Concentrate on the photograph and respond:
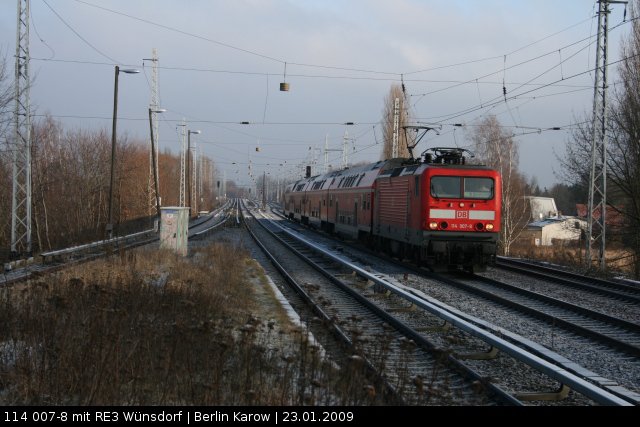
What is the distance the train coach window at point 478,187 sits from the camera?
55.1 ft

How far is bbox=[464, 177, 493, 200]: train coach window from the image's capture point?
16.8 metres

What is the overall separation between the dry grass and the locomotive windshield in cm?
943

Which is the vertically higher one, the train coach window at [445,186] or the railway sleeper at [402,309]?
the train coach window at [445,186]

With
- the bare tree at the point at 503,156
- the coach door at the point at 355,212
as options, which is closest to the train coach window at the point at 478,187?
the coach door at the point at 355,212

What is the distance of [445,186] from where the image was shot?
16.6 metres

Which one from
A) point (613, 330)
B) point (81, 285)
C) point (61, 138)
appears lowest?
point (613, 330)

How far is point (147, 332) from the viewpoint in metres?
6.19

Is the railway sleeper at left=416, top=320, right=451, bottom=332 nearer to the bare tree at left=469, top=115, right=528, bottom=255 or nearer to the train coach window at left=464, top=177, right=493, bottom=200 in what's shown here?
the train coach window at left=464, top=177, right=493, bottom=200

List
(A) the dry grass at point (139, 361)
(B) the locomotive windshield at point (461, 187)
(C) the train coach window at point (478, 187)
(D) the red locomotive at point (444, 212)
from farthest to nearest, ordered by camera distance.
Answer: (C) the train coach window at point (478, 187) → (B) the locomotive windshield at point (461, 187) → (D) the red locomotive at point (444, 212) → (A) the dry grass at point (139, 361)

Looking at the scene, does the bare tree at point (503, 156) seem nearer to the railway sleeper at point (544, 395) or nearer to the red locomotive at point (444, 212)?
the red locomotive at point (444, 212)

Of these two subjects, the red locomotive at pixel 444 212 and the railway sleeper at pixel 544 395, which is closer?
the railway sleeper at pixel 544 395
